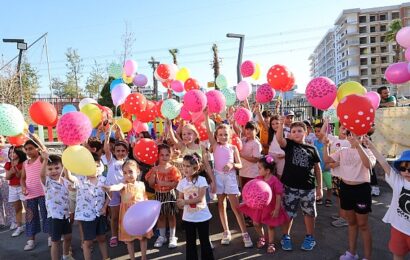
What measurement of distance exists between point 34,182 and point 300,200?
11.6 feet

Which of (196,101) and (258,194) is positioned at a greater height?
(196,101)

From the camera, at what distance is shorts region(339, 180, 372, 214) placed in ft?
11.6

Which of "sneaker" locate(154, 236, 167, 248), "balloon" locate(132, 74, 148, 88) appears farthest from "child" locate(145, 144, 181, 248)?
"balloon" locate(132, 74, 148, 88)

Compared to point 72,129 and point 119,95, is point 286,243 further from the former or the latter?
point 119,95

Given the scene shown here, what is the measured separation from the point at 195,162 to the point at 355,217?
1.85 m

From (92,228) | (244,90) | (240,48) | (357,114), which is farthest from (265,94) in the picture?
(240,48)

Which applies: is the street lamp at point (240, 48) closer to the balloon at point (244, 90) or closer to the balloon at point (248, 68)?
the balloon at point (248, 68)

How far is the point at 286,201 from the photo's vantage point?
411 cm

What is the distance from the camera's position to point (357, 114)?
3.18 metres

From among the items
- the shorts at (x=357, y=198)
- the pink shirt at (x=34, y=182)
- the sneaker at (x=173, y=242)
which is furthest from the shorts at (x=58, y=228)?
the shorts at (x=357, y=198)

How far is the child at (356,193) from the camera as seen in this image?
3.55 metres

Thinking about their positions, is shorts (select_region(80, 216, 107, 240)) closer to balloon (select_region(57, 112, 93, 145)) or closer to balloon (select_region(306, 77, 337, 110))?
balloon (select_region(57, 112, 93, 145))

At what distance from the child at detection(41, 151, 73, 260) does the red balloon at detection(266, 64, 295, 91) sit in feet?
9.99

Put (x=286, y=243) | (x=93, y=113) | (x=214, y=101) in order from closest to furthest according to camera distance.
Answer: (x=286, y=243) → (x=93, y=113) → (x=214, y=101)
